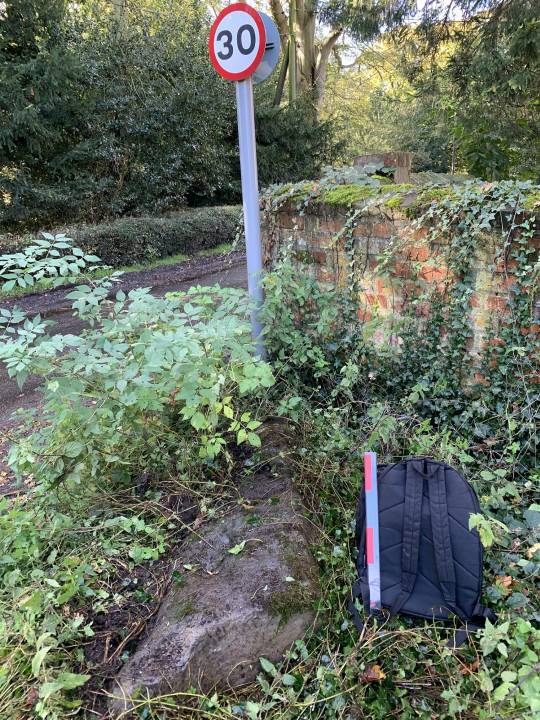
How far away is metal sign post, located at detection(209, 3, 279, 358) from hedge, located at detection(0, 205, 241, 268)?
19.0 feet

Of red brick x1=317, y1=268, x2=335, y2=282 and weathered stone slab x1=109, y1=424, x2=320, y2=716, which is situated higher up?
red brick x1=317, y1=268, x2=335, y2=282

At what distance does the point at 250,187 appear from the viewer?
129 inches

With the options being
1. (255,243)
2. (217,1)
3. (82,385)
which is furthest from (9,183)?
(217,1)

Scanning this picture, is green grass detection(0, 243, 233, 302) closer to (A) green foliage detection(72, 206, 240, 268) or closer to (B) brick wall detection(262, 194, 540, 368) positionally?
(A) green foliage detection(72, 206, 240, 268)

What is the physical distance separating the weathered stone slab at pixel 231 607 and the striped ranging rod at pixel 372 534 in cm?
24

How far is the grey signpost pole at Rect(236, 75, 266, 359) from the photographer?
3.15m

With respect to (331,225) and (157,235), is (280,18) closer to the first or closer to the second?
(157,235)

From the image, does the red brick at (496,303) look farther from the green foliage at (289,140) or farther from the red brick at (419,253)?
the green foliage at (289,140)

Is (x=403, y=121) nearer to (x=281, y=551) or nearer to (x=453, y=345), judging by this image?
(x=453, y=345)

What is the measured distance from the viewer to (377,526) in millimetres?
2061

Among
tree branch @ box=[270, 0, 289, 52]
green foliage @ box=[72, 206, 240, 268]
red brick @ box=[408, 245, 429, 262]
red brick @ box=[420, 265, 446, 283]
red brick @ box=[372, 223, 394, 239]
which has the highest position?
tree branch @ box=[270, 0, 289, 52]

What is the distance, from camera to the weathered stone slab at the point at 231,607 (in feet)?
5.78

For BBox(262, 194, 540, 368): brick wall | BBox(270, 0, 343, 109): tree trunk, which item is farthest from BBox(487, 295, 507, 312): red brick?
BBox(270, 0, 343, 109): tree trunk

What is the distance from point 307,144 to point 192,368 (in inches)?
618
